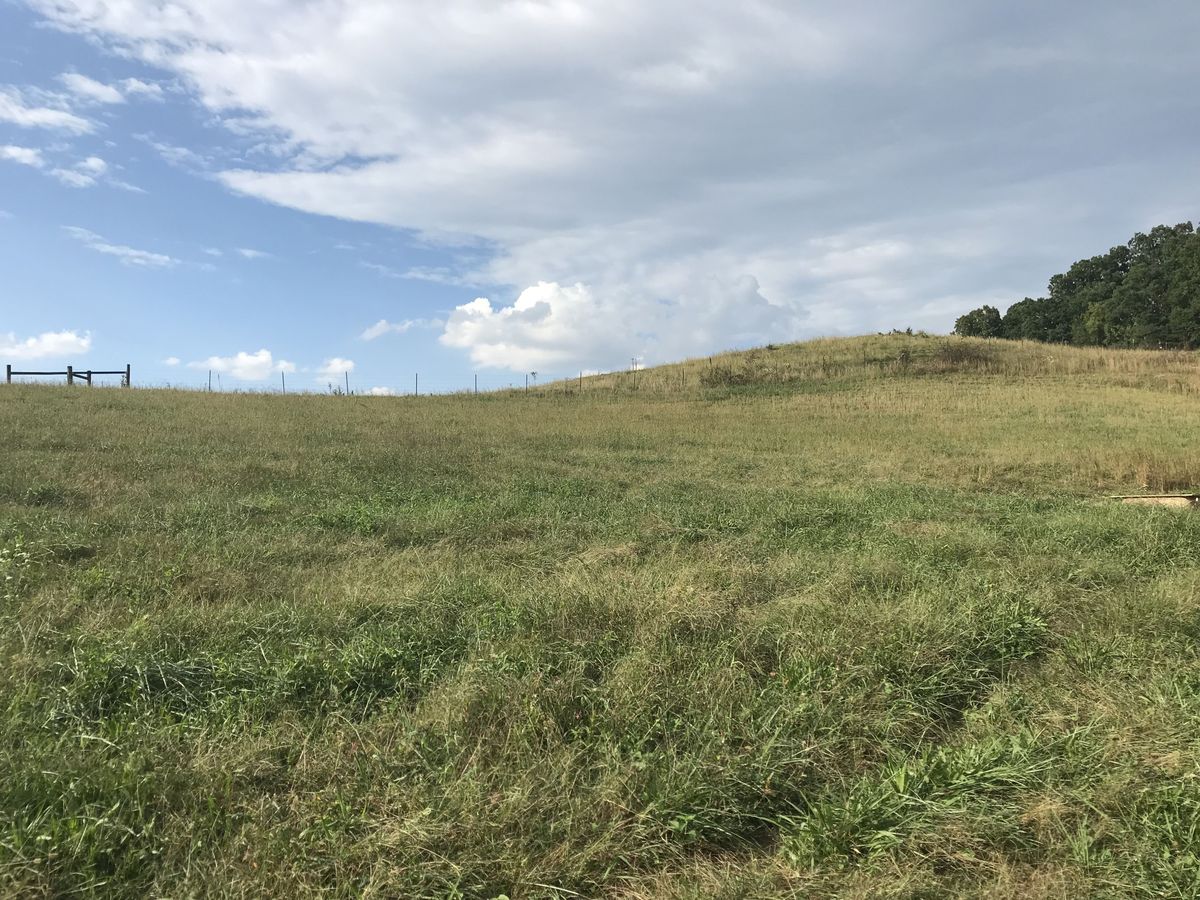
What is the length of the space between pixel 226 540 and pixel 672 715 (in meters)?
5.62

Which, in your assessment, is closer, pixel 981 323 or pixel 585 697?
pixel 585 697

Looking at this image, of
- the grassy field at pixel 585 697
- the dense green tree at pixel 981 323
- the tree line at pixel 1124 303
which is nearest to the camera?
the grassy field at pixel 585 697

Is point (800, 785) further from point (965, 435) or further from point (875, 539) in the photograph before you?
point (965, 435)

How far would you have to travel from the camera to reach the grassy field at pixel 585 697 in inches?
109

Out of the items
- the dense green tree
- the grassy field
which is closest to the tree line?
the dense green tree

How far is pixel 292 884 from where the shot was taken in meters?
2.60

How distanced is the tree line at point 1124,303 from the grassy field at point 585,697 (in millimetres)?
85046

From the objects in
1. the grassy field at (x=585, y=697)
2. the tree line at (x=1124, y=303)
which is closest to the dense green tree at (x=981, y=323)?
the tree line at (x=1124, y=303)

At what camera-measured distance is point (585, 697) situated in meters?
3.92

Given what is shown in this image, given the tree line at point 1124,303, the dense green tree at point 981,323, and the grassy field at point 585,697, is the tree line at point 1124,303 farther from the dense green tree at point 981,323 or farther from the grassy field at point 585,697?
the grassy field at point 585,697

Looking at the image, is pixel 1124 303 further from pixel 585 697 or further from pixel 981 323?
pixel 585 697

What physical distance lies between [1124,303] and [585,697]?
4095 inches

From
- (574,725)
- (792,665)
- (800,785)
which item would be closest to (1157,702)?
(792,665)

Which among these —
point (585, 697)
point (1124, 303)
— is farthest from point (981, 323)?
point (585, 697)
